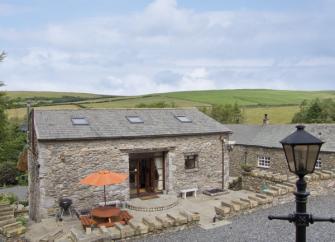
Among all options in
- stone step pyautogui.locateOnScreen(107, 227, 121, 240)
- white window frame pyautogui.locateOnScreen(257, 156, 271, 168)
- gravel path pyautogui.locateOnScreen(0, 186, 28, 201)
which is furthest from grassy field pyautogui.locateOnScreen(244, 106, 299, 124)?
stone step pyautogui.locateOnScreen(107, 227, 121, 240)

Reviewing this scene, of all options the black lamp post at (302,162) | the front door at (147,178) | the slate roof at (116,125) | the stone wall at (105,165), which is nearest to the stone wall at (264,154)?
the stone wall at (105,165)

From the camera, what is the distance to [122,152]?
18672mm

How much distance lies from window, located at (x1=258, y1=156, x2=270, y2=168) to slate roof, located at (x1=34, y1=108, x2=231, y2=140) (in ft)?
28.6

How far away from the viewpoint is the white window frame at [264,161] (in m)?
28.8

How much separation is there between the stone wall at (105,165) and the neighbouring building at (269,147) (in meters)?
7.96

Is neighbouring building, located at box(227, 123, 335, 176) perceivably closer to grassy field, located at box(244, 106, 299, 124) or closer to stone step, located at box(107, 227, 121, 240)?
stone step, located at box(107, 227, 121, 240)

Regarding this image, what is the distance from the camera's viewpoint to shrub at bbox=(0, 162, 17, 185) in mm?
37750

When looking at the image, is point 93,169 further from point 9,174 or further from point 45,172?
point 9,174

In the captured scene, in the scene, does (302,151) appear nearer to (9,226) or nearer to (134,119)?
(9,226)

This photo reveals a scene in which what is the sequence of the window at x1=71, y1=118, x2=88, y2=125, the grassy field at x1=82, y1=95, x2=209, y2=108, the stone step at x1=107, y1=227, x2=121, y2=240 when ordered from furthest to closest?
1. the grassy field at x1=82, y1=95, x2=209, y2=108
2. the window at x1=71, y1=118, x2=88, y2=125
3. the stone step at x1=107, y1=227, x2=121, y2=240

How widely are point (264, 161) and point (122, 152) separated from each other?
48.4ft

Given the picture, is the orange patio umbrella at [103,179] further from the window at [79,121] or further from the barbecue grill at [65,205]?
the window at [79,121]

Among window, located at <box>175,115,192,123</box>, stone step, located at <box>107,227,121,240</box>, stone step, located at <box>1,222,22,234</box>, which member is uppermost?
window, located at <box>175,115,192,123</box>

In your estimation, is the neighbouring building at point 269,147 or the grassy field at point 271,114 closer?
the neighbouring building at point 269,147
